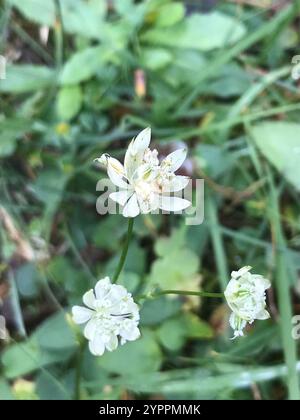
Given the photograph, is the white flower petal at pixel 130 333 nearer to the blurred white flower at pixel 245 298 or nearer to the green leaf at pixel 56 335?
the blurred white flower at pixel 245 298

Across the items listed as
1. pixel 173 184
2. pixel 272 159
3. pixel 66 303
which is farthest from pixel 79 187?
pixel 173 184

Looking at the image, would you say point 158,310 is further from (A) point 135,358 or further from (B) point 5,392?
(B) point 5,392

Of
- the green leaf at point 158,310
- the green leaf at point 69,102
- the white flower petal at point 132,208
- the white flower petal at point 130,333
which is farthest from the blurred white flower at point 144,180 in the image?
the green leaf at point 69,102

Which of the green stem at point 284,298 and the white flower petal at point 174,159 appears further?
the green stem at point 284,298

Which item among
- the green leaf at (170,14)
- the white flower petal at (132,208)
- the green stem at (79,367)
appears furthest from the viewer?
the green leaf at (170,14)

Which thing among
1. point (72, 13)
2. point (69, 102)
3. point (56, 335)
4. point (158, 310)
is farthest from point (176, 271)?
point (72, 13)

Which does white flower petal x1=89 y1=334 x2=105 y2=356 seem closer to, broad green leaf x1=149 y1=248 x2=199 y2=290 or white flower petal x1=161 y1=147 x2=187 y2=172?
white flower petal x1=161 y1=147 x2=187 y2=172
